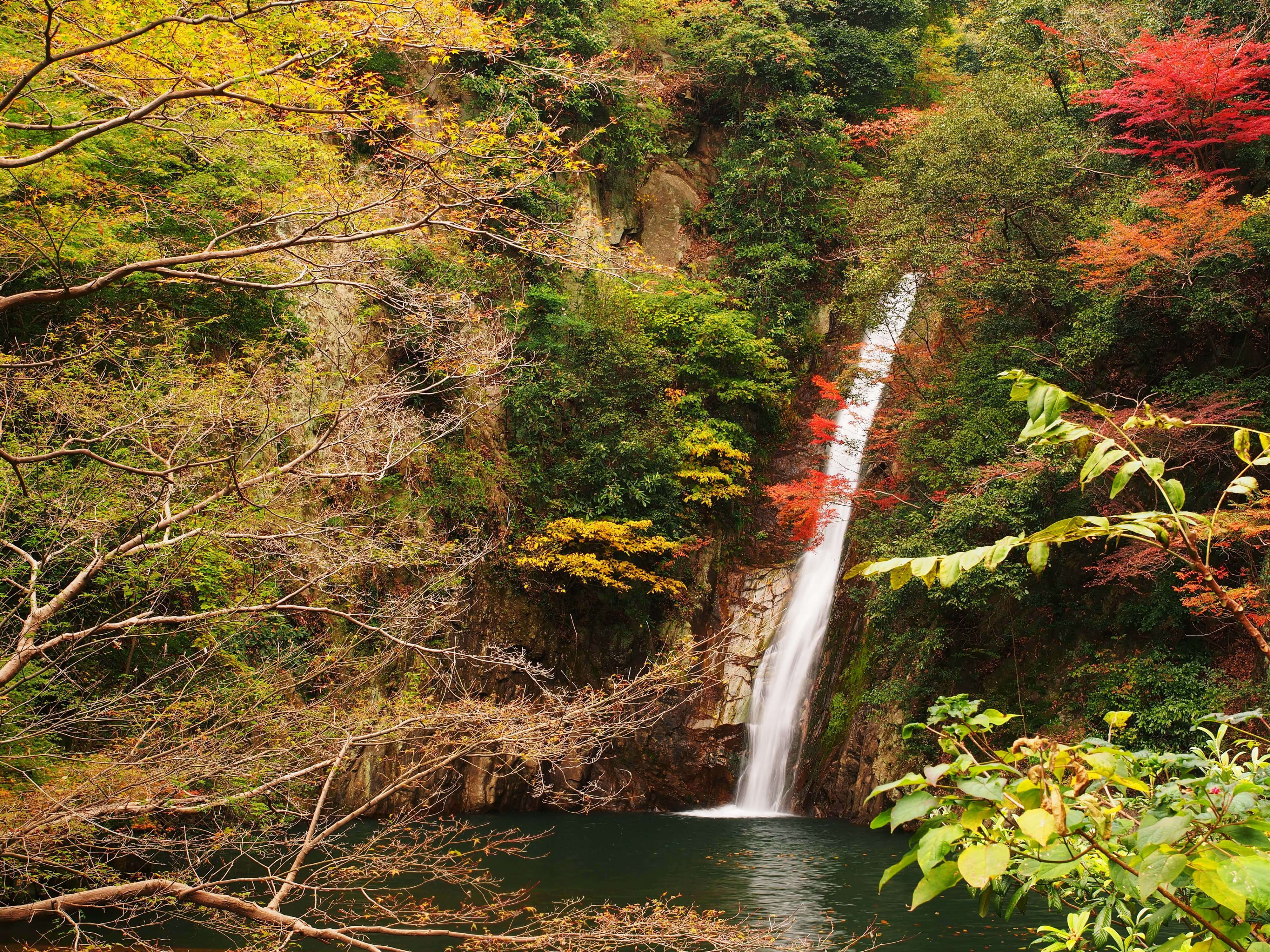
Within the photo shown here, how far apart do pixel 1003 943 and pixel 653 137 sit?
693 inches

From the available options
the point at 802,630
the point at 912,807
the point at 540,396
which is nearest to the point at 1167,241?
the point at 802,630

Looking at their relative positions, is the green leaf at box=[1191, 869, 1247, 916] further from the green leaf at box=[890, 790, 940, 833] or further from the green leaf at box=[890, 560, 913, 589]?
the green leaf at box=[890, 560, 913, 589]

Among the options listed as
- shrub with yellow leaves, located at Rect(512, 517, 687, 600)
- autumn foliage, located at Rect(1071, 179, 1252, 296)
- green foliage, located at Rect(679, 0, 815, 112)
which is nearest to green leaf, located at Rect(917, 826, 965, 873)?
autumn foliage, located at Rect(1071, 179, 1252, 296)

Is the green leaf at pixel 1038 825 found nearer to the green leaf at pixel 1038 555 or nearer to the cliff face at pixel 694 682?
the green leaf at pixel 1038 555

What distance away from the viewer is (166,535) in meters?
5.43

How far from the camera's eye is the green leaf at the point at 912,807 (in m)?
1.05

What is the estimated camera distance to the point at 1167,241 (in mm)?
9594

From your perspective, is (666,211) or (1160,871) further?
(666,211)

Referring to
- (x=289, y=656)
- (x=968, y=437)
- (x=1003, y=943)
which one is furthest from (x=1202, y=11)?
(x=289, y=656)

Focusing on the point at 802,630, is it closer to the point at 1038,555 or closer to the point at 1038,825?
the point at 1038,555

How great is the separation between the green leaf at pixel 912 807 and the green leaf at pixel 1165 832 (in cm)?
25

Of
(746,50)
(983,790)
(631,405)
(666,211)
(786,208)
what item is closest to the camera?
(983,790)

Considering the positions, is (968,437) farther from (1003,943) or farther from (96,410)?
(96,410)

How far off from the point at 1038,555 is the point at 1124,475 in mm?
177
